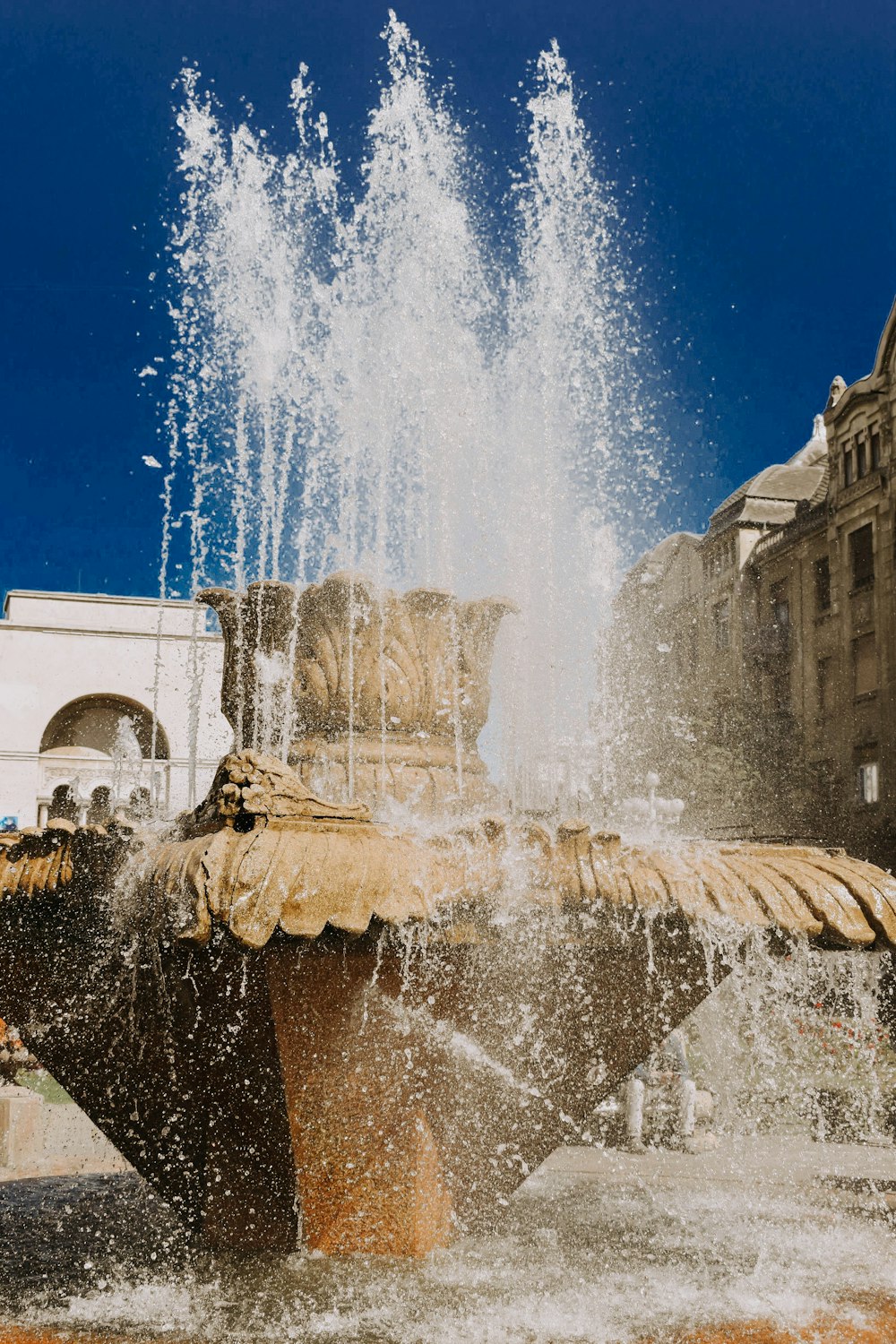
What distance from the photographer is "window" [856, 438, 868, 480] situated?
94.1 feet

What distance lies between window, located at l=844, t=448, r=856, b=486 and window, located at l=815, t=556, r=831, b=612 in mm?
2042

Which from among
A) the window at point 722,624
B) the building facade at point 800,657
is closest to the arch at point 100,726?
the building facade at point 800,657

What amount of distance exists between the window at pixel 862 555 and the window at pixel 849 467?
136cm

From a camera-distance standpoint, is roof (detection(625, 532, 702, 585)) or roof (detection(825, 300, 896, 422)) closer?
roof (detection(825, 300, 896, 422))

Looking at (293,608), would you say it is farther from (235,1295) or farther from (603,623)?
(603,623)

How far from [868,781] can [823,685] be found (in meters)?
3.66

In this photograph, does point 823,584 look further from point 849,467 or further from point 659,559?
point 659,559

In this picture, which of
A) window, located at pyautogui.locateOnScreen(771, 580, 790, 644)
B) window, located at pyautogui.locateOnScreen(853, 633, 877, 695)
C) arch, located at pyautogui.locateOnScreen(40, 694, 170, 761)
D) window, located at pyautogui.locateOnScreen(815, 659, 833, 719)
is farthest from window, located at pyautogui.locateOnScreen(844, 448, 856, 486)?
arch, located at pyautogui.locateOnScreen(40, 694, 170, 761)

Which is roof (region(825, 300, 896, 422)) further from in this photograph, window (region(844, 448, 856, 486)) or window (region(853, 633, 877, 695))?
window (region(853, 633, 877, 695))

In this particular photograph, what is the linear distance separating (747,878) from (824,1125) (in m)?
5.70

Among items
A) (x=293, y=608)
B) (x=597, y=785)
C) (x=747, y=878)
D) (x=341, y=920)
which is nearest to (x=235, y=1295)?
(x=341, y=920)

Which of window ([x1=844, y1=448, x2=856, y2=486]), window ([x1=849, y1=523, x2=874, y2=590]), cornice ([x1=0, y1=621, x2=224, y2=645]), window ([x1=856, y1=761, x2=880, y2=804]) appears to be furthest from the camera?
cornice ([x1=0, y1=621, x2=224, y2=645])

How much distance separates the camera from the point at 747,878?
3623mm

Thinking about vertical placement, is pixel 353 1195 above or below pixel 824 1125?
above
